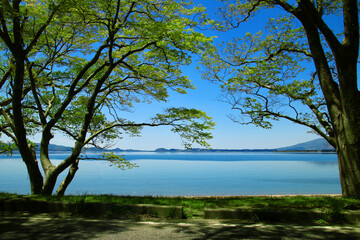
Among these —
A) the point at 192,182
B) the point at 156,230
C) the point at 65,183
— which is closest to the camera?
the point at 156,230

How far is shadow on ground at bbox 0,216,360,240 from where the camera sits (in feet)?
13.2

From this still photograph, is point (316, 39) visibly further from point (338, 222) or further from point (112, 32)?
point (112, 32)

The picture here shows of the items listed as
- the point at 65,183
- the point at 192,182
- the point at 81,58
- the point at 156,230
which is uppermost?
the point at 81,58

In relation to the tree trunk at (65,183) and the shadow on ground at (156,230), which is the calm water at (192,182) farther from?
the shadow on ground at (156,230)

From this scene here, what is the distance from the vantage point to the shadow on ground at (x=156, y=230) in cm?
402

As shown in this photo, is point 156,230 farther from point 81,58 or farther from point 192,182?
point 192,182

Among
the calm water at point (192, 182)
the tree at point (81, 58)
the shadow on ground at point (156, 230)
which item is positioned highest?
the tree at point (81, 58)

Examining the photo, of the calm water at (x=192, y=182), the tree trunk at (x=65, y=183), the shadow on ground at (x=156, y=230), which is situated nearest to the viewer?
the shadow on ground at (x=156, y=230)

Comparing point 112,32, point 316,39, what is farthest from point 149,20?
point 316,39

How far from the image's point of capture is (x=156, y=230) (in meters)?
4.34

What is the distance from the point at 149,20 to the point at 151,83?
9.68 feet

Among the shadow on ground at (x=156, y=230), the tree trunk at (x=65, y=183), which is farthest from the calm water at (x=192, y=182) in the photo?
the shadow on ground at (x=156, y=230)

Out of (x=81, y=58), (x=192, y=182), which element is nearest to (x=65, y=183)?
(x=81, y=58)

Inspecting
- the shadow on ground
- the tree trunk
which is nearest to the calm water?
the tree trunk
